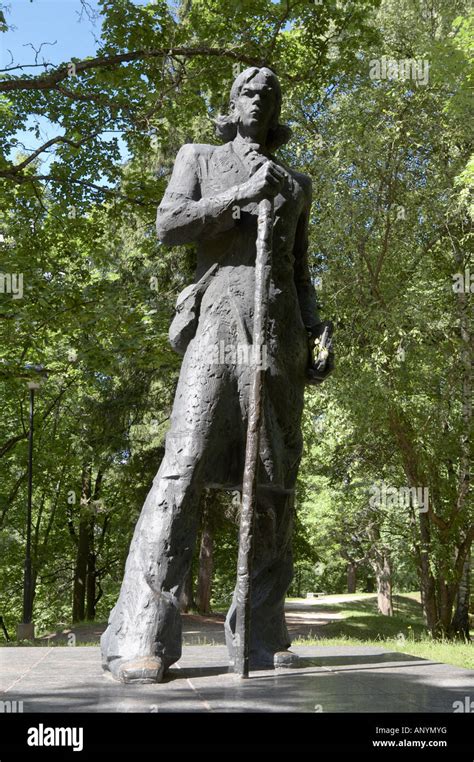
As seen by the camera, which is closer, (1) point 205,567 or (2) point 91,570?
(1) point 205,567

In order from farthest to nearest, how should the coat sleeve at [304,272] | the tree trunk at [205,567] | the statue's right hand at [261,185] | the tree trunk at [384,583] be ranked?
1. the tree trunk at [384,583]
2. the tree trunk at [205,567]
3. the coat sleeve at [304,272]
4. the statue's right hand at [261,185]

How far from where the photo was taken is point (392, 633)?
19.1m

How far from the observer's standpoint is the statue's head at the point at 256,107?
5.45 m

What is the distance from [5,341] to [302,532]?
41.4 ft

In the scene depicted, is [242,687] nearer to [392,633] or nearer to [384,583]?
[392,633]

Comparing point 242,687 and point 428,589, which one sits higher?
point 242,687

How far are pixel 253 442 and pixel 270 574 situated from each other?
3.69 ft

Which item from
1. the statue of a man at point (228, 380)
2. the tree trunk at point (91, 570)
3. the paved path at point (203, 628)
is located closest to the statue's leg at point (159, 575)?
the statue of a man at point (228, 380)

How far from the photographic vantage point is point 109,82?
604 inches

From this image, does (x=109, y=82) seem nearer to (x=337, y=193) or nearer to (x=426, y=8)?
(x=337, y=193)

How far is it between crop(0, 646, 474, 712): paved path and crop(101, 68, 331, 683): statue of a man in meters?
0.29

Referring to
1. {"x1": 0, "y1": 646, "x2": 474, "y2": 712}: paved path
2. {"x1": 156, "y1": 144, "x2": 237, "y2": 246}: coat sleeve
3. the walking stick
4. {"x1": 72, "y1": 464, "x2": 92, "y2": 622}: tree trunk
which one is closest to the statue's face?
{"x1": 156, "y1": 144, "x2": 237, "y2": 246}: coat sleeve

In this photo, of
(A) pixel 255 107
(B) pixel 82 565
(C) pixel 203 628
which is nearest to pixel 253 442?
(A) pixel 255 107

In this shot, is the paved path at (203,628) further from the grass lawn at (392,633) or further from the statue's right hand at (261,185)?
the statue's right hand at (261,185)
